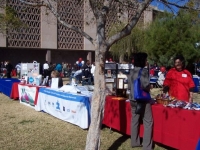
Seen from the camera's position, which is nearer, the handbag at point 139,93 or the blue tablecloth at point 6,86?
the handbag at point 139,93

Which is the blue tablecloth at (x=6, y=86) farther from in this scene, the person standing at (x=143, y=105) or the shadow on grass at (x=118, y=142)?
the person standing at (x=143, y=105)

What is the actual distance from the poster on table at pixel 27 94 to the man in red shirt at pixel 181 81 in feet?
17.4

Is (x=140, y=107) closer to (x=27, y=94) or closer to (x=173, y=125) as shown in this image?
(x=173, y=125)

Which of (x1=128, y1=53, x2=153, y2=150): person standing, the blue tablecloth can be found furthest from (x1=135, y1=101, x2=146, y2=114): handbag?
the blue tablecloth

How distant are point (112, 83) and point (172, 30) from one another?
1565 centimetres

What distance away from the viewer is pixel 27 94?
10.3m

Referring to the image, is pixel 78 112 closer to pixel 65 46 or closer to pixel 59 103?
pixel 59 103

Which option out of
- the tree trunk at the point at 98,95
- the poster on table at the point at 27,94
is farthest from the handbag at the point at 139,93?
the poster on table at the point at 27,94

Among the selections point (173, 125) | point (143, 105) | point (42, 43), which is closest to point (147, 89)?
point (143, 105)

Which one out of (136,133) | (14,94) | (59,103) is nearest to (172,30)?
(14,94)

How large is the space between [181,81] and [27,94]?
20.7ft

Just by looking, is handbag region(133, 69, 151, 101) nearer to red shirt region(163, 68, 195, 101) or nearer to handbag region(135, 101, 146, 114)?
handbag region(135, 101, 146, 114)

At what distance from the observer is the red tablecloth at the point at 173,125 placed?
461 cm

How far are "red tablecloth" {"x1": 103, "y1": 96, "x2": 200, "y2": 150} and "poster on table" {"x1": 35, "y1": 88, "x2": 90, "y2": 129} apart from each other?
3.40 ft
